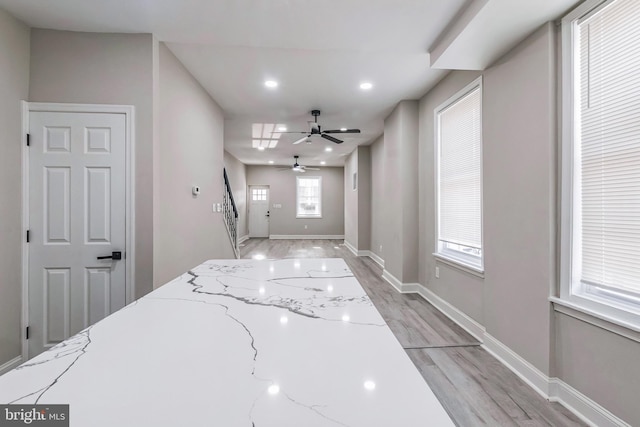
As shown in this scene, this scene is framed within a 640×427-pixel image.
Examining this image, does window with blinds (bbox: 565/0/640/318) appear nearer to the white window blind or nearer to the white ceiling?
the white window blind

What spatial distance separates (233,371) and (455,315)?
3.15 metres

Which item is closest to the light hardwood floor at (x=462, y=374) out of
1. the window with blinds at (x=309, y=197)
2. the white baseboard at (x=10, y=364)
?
the white baseboard at (x=10, y=364)

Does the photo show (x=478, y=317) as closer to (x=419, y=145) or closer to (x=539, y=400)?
(x=539, y=400)

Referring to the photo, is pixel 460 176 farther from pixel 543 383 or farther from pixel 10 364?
pixel 10 364

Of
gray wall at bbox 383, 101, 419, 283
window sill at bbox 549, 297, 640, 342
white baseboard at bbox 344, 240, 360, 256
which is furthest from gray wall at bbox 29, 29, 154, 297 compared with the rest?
white baseboard at bbox 344, 240, 360, 256

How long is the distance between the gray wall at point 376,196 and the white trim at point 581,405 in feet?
13.9

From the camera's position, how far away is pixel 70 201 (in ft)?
7.80

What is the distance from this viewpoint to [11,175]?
7.27ft

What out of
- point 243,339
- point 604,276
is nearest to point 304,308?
point 243,339

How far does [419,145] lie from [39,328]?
4.48 m

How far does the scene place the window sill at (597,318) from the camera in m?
1.51

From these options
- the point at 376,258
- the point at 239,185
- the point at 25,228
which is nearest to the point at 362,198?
the point at 376,258

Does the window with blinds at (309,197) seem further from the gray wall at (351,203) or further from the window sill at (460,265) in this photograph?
the window sill at (460,265)

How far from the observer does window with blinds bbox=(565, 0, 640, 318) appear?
157 centimetres
